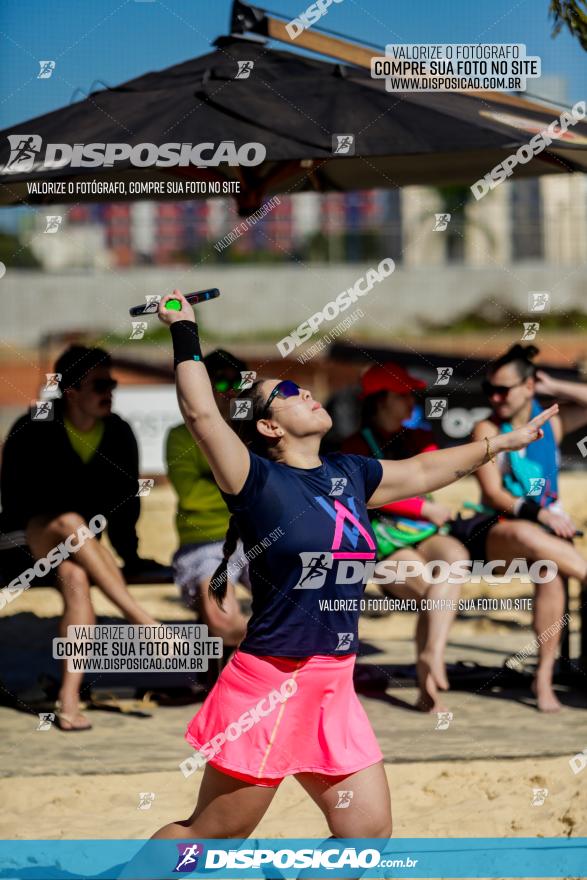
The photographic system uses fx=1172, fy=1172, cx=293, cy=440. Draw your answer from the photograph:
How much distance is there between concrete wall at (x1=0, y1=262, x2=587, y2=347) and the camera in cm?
2339

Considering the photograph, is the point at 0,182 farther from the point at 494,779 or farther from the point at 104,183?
the point at 494,779

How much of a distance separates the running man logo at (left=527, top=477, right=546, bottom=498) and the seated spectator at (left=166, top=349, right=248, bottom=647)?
133 centimetres

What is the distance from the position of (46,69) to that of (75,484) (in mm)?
1708

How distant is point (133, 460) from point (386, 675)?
1617 mm

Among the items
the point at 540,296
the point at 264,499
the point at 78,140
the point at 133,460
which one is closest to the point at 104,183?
the point at 78,140

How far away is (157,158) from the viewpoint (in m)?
4.61

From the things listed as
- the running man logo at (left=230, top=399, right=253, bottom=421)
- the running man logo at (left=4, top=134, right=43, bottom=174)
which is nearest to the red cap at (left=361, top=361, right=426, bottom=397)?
the running man logo at (left=4, top=134, right=43, bottom=174)

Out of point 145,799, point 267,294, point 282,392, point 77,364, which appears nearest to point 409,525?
point 77,364

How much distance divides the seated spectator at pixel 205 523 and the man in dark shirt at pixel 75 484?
0.22 m

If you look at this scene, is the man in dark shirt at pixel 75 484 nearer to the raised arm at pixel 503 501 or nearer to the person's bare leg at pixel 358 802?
the raised arm at pixel 503 501

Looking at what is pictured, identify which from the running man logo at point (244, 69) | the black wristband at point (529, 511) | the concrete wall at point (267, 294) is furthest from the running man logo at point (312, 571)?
the concrete wall at point (267, 294)

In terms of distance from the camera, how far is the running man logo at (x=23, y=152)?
15.5 feet

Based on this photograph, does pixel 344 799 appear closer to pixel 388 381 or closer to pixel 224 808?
pixel 224 808

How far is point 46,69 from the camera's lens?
15.3 ft
